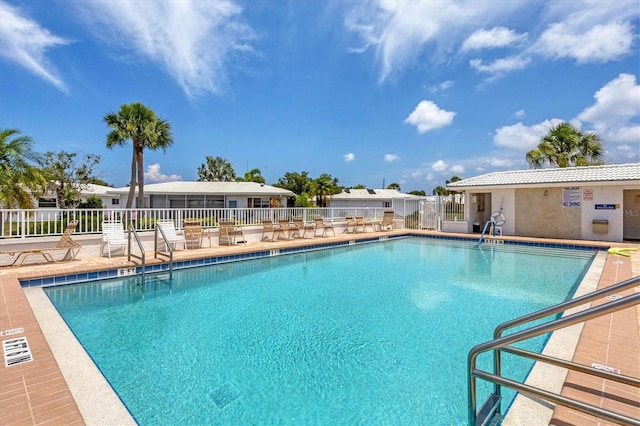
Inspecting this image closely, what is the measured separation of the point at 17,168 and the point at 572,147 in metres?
25.8

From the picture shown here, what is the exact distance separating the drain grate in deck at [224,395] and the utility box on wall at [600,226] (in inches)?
630

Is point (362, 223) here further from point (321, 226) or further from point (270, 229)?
point (270, 229)

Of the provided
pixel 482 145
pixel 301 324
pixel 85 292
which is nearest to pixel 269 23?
pixel 85 292

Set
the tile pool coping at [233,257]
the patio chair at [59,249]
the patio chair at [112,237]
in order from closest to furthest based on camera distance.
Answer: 1. the tile pool coping at [233,257]
2. the patio chair at [59,249]
3. the patio chair at [112,237]

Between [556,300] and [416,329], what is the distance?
11.1ft

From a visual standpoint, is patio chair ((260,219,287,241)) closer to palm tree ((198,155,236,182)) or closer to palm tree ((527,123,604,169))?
palm tree ((527,123,604,169))

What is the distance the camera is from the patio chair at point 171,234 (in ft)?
33.2

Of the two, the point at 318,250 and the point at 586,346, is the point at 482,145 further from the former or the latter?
the point at 586,346

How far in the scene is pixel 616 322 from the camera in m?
4.27

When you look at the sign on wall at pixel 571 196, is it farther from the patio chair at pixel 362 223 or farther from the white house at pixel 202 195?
the white house at pixel 202 195

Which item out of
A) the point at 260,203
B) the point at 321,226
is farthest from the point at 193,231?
the point at 260,203

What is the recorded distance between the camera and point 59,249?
8133mm

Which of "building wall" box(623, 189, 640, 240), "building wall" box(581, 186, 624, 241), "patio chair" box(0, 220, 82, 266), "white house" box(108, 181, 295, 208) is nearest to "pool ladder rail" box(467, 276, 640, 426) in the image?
"patio chair" box(0, 220, 82, 266)

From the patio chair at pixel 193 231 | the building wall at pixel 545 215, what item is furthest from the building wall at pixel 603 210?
the patio chair at pixel 193 231
